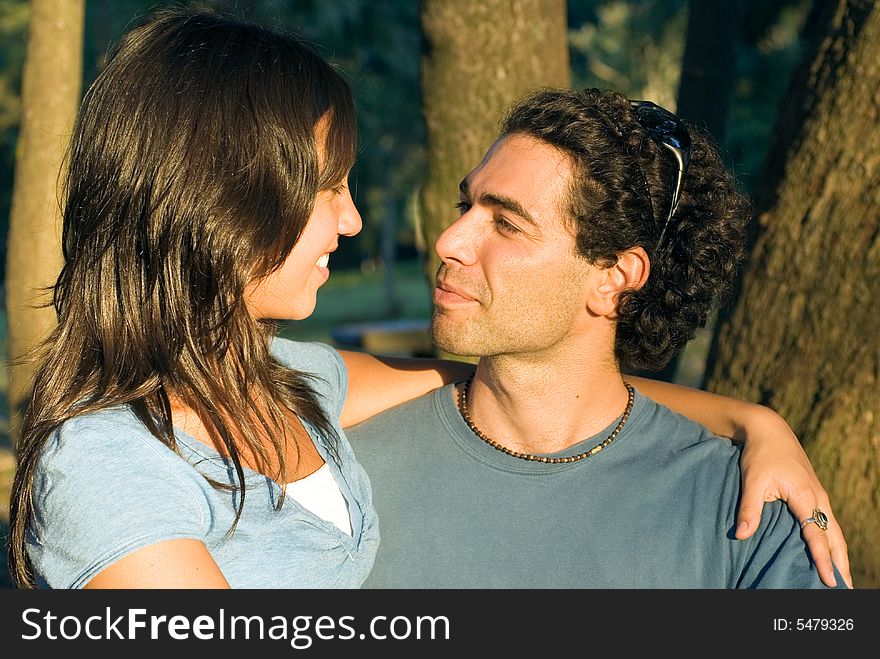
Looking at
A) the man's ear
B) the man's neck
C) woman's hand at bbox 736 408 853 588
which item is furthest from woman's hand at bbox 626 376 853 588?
the man's ear

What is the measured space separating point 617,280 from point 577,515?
81cm

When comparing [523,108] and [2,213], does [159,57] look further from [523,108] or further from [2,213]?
[2,213]

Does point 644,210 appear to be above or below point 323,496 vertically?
above

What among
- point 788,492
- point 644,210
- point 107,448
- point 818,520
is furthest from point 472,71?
point 107,448

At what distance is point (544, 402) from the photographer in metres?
3.23

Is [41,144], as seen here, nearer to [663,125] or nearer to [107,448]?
[663,125]

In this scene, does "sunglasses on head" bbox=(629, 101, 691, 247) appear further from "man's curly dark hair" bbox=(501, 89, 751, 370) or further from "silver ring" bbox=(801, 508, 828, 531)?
"silver ring" bbox=(801, 508, 828, 531)

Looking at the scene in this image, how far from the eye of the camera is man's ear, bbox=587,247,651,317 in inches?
132

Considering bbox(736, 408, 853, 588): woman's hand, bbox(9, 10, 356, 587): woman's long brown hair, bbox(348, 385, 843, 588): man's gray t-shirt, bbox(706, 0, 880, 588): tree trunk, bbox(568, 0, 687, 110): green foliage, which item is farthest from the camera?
bbox(568, 0, 687, 110): green foliage

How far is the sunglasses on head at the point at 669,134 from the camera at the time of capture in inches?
129

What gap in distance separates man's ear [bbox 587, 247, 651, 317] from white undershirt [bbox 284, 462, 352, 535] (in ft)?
3.42

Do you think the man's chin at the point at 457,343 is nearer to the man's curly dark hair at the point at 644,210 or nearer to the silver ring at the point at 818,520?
the man's curly dark hair at the point at 644,210

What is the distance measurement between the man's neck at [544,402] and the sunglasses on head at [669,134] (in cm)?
52

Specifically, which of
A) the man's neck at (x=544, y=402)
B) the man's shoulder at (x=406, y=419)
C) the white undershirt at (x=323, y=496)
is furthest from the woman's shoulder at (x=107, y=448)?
the man's neck at (x=544, y=402)
